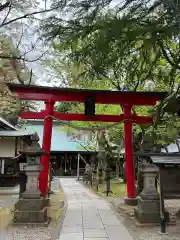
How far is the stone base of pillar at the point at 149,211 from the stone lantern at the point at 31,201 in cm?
256

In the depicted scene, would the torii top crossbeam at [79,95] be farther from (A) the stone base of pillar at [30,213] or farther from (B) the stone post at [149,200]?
(A) the stone base of pillar at [30,213]

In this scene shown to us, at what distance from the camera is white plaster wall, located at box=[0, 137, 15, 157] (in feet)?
59.9

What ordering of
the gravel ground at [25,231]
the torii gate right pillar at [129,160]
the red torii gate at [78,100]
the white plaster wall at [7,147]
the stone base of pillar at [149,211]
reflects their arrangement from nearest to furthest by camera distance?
the gravel ground at [25,231] < the stone base of pillar at [149,211] < the red torii gate at [78,100] < the torii gate right pillar at [129,160] < the white plaster wall at [7,147]

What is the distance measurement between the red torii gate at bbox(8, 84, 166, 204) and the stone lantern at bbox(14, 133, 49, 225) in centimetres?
164

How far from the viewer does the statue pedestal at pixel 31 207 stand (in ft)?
25.7

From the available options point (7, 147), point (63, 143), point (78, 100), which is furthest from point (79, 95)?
point (63, 143)

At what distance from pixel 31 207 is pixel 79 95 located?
4659 millimetres

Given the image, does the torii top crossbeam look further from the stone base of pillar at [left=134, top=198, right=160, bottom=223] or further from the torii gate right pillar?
the stone base of pillar at [left=134, top=198, right=160, bottom=223]

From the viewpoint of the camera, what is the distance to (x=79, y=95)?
434 inches

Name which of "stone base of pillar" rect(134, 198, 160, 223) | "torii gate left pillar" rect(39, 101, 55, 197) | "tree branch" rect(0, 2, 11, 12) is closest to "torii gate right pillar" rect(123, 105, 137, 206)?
"torii gate left pillar" rect(39, 101, 55, 197)

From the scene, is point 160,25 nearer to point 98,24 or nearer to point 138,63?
point 98,24

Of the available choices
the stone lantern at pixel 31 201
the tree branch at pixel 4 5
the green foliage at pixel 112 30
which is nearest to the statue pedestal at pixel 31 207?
the stone lantern at pixel 31 201

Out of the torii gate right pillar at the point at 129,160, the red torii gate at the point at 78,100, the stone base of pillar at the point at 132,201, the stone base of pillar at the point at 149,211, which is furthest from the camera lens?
the torii gate right pillar at the point at 129,160

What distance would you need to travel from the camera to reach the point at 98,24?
3967 millimetres
